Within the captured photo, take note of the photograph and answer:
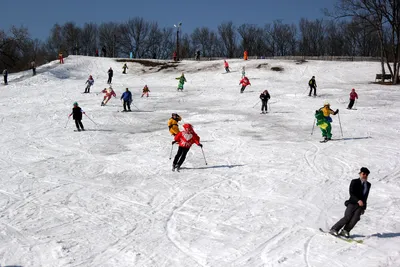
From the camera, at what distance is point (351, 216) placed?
7.10 meters

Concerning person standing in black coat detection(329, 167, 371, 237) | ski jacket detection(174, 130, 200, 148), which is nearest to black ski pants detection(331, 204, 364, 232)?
person standing in black coat detection(329, 167, 371, 237)


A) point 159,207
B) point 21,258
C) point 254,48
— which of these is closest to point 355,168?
point 159,207

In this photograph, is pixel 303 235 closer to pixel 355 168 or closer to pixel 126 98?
pixel 355 168

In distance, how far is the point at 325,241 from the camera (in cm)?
729

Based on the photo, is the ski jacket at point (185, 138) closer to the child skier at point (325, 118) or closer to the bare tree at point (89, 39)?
the child skier at point (325, 118)

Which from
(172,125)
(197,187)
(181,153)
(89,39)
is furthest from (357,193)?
(89,39)

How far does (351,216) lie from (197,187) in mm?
4352

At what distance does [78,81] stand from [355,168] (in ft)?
102

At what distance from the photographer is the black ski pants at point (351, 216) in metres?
7.01

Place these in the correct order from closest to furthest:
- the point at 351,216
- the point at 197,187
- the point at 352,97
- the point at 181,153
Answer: the point at 351,216, the point at 197,187, the point at 181,153, the point at 352,97

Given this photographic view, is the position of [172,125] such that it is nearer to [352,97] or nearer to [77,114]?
[77,114]

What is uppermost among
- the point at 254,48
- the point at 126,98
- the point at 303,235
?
the point at 254,48

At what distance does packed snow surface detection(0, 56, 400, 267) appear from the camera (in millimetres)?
6953

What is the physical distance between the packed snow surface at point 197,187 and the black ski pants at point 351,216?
0.36 m
